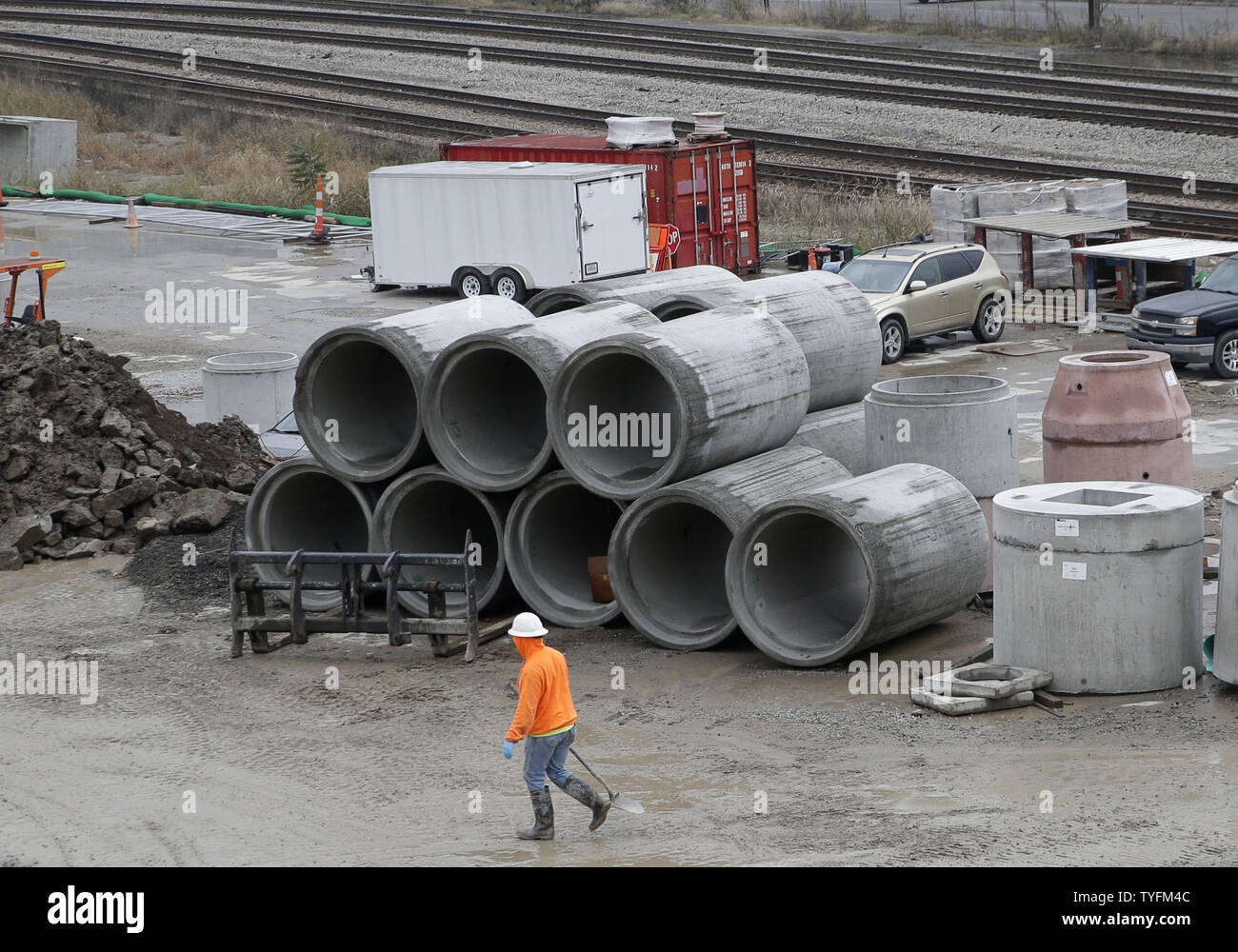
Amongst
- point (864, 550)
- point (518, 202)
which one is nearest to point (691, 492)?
point (864, 550)

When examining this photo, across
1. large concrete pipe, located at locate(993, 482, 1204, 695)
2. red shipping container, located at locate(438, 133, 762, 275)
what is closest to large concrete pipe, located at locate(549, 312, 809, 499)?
large concrete pipe, located at locate(993, 482, 1204, 695)

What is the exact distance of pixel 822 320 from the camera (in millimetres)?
15031

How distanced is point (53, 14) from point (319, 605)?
51.2 m

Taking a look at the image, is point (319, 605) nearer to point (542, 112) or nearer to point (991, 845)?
point (991, 845)

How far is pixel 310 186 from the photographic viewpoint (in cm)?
3928

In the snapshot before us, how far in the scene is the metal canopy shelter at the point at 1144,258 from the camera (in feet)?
77.9

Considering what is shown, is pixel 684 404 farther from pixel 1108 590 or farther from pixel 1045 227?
pixel 1045 227

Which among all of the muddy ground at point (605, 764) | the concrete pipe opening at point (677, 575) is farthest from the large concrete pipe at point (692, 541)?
the muddy ground at point (605, 764)

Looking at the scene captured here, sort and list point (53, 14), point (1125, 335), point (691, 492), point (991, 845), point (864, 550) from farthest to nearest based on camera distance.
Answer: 1. point (53, 14)
2. point (1125, 335)
3. point (691, 492)
4. point (864, 550)
5. point (991, 845)

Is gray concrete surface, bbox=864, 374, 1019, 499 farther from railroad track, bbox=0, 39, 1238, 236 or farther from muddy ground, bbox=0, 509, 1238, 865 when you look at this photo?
railroad track, bbox=0, 39, 1238, 236

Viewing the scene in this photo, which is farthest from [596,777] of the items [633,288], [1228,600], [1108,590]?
[633,288]

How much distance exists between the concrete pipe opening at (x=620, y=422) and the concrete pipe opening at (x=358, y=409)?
4.78ft

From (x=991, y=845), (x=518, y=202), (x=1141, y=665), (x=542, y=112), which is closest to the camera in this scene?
(x=991, y=845)

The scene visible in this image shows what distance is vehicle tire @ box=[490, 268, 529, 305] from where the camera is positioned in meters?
27.4
